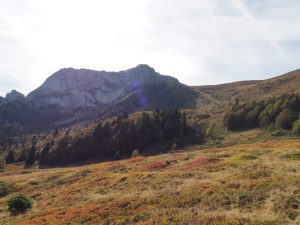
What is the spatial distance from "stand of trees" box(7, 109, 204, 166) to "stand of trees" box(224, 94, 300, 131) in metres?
15.1

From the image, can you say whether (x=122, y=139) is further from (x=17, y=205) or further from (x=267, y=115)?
(x=17, y=205)

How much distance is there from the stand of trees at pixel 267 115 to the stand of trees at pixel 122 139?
15.1 m

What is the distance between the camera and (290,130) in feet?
324

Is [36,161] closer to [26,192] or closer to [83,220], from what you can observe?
[26,192]

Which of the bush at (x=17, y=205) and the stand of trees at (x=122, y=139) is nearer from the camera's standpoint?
the bush at (x=17, y=205)

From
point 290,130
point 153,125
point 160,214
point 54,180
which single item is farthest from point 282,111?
point 160,214

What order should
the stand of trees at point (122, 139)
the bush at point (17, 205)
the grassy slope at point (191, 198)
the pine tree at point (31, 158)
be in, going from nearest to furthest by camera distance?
the grassy slope at point (191, 198) < the bush at point (17, 205) < the stand of trees at point (122, 139) < the pine tree at point (31, 158)

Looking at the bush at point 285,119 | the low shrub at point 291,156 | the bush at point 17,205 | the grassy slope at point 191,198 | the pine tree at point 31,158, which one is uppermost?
the bush at point 285,119

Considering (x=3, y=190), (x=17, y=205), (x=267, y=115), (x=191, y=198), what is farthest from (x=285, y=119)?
(x=17, y=205)

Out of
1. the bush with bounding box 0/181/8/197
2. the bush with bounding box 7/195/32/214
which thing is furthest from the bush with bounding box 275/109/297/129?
the bush with bounding box 7/195/32/214

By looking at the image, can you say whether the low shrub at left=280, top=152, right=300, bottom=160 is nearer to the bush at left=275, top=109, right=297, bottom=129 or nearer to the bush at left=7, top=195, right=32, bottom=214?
the bush at left=7, top=195, right=32, bottom=214

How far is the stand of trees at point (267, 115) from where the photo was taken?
4124 inches

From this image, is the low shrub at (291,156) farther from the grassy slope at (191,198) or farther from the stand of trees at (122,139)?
the stand of trees at (122,139)

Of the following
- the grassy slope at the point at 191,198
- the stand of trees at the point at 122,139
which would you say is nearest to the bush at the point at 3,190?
the grassy slope at the point at 191,198
